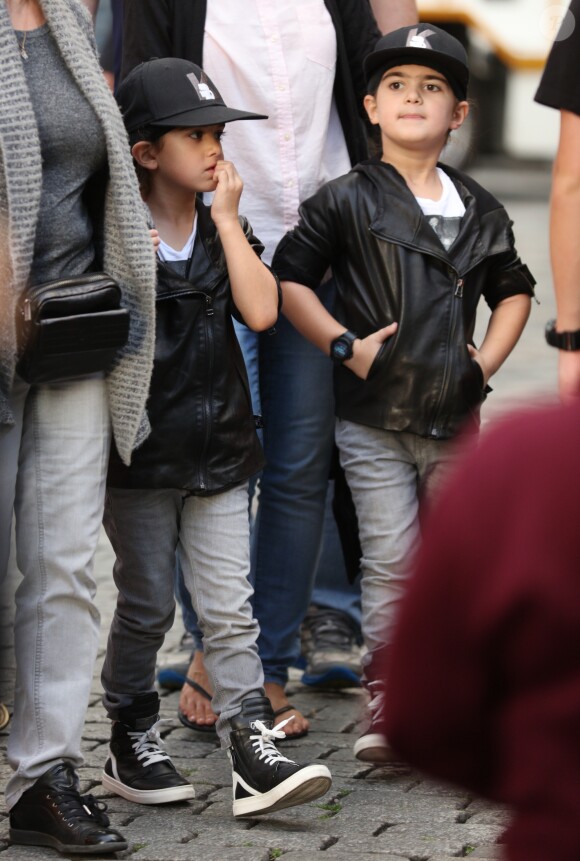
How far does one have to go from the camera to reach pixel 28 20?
3242mm

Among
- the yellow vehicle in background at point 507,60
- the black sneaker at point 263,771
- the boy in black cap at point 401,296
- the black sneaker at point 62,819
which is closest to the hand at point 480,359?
the boy in black cap at point 401,296

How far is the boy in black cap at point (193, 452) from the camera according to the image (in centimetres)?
355

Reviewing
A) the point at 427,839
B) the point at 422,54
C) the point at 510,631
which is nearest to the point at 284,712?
the point at 427,839

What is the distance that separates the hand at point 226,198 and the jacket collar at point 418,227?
45 centimetres

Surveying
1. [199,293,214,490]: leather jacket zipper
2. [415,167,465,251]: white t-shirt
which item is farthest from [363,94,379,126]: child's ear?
[199,293,214,490]: leather jacket zipper

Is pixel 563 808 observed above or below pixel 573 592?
below

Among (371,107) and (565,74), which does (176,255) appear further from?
(565,74)

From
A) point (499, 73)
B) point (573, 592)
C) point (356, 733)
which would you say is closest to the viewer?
point (573, 592)

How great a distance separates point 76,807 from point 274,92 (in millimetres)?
1919

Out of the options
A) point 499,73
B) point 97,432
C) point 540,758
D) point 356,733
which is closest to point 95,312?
point 97,432

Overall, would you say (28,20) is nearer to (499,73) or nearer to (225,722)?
(225,722)

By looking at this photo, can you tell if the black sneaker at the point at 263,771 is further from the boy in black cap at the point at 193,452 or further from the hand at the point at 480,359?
the hand at the point at 480,359

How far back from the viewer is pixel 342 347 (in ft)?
12.8

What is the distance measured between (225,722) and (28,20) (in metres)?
1.65
